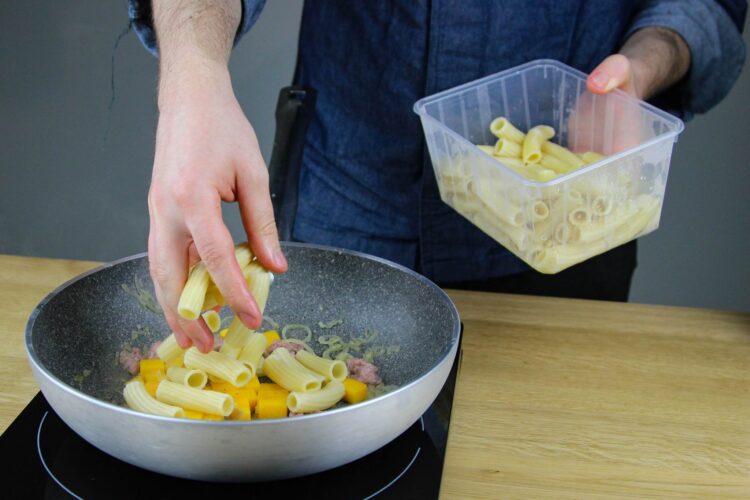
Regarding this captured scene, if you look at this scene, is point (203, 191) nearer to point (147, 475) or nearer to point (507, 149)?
point (147, 475)

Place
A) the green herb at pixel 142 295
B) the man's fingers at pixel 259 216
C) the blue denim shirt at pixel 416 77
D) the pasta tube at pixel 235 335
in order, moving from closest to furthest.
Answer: the man's fingers at pixel 259 216
the pasta tube at pixel 235 335
the green herb at pixel 142 295
the blue denim shirt at pixel 416 77

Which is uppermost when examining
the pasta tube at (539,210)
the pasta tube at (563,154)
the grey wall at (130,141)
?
the pasta tube at (563,154)

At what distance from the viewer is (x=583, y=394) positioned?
104 centimetres

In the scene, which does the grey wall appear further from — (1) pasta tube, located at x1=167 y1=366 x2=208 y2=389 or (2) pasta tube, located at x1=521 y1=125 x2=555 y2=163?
(1) pasta tube, located at x1=167 y1=366 x2=208 y2=389

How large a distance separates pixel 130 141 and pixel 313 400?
160 cm

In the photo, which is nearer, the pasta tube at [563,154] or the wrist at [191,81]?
the wrist at [191,81]

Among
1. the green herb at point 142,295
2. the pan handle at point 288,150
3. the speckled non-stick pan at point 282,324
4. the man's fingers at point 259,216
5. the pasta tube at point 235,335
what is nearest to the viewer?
the speckled non-stick pan at point 282,324

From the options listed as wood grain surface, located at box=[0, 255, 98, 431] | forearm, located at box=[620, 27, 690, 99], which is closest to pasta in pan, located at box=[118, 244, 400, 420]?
wood grain surface, located at box=[0, 255, 98, 431]

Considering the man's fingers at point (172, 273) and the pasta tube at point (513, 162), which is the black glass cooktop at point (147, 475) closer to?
the man's fingers at point (172, 273)

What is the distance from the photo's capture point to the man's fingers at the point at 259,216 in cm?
85

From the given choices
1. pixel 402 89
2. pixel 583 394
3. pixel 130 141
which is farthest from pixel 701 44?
pixel 130 141

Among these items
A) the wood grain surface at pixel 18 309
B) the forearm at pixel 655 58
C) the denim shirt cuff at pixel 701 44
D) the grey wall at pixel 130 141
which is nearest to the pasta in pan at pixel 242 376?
the wood grain surface at pixel 18 309

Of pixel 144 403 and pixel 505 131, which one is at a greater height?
pixel 505 131

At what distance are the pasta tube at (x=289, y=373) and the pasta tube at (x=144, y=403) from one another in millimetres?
121
